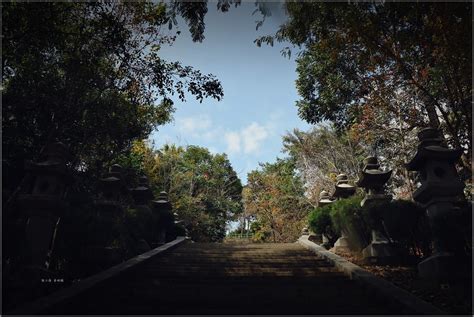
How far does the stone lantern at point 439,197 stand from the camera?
6.15 metres

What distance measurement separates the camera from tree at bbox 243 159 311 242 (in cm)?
2664

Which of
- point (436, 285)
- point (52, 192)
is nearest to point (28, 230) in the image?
point (52, 192)

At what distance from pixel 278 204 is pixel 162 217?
15089 mm

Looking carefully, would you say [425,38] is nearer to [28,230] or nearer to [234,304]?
[234,304]

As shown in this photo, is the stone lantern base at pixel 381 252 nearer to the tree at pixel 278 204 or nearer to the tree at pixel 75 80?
the tree at pixel 75 80

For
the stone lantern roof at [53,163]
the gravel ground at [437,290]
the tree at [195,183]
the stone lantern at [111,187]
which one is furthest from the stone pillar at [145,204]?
the gravel ground at [437,290]

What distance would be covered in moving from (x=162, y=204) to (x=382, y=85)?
994 centimetres

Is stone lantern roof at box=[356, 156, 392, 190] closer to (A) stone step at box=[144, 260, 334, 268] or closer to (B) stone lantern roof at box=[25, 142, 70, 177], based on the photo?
(A) stone step at box=[144, 260, 334, 268]

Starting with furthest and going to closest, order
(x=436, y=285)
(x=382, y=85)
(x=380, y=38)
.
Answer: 1. (x=382, y=85)
2. (x=380, y=38)
3. (x=436, y=285)

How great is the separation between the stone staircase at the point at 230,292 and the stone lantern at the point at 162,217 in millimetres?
4784

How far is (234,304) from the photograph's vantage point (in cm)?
589

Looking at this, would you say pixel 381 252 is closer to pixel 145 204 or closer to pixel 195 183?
pixel 145 204

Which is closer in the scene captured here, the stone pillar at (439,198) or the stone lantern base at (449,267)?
the stone lantern base at (449,267)

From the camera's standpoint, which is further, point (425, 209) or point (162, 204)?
point (162, 204)
